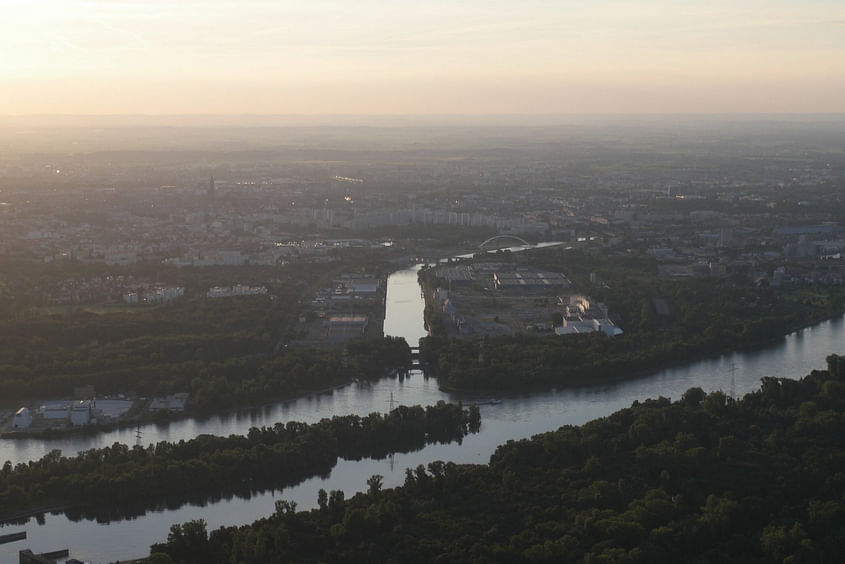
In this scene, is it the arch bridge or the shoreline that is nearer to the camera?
the shoreline

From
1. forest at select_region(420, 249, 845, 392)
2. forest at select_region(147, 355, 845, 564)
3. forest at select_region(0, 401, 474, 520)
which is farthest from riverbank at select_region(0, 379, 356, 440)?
forest at select_region(147, 355, 845, 564)

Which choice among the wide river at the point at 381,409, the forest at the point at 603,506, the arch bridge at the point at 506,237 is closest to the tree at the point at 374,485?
the forest at the point at 603,506

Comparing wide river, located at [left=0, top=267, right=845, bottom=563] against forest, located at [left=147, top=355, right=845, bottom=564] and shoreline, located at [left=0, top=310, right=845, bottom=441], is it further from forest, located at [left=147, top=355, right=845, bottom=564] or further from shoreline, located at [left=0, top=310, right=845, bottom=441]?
forest, located at [left=147, top=355, right=845, bottom=564]

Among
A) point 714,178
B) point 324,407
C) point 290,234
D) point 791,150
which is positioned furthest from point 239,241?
point 791,150

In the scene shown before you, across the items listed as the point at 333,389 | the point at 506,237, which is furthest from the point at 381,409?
the point at 506,237

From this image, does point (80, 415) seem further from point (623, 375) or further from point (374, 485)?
point (623, 375)

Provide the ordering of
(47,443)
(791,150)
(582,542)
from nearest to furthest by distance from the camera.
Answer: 1. (582,542)
2. (47,443)
3. (791,150)

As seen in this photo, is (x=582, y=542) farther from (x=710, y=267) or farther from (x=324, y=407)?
(x=710, y=267)
